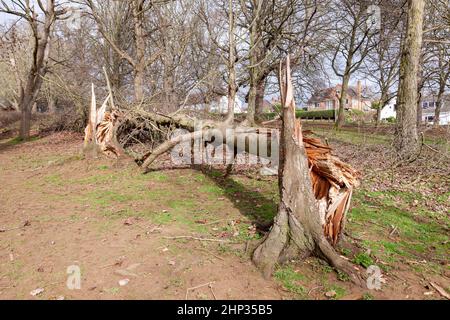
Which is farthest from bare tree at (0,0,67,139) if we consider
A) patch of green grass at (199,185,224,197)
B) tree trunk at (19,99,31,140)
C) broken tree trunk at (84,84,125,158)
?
patch of green grass at (199,185,224,197)

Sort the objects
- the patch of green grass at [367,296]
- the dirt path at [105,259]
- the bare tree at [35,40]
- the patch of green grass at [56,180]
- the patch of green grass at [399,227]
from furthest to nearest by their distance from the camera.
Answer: the bare tree at [35,40], the patch of green grass at [56,180], the patch of green grass at [399,227], the dirt path at [105,259], the patch of green grass at [367,296]

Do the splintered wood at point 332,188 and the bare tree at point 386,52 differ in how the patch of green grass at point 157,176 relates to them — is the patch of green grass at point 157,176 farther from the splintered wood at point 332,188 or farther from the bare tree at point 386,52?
the bare tree at point 386,52

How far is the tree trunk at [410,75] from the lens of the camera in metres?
8.75

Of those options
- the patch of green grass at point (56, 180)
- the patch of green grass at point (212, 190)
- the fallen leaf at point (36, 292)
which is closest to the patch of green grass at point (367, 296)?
the fallen leaf at point (36, 292)

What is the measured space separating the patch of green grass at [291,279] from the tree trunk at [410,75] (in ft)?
22.7

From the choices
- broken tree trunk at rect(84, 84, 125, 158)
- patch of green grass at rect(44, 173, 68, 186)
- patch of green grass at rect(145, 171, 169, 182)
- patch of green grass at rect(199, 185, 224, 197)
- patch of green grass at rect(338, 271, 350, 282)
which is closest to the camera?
patch of green grass at rect(338, 271, 350, 282)

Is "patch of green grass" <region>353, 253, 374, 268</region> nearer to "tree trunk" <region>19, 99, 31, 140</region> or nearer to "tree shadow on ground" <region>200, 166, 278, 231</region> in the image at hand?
"tree shadow on ground" <region>200, 166, 278, 231</region>

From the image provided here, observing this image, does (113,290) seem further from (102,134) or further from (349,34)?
(349,34)

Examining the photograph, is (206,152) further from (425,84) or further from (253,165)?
(425,84)

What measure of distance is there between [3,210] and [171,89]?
12.0m

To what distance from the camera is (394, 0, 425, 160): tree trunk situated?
8.75 meters

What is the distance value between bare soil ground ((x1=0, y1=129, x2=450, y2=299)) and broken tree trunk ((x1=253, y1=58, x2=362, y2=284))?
16cm

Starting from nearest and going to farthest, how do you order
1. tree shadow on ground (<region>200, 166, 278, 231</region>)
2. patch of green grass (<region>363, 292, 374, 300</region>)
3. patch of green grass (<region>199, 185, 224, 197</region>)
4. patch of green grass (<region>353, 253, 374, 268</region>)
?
1. patch of green grass (<region>363, 292, 374, 300</region>)
2. patch of green grass (<region>353, 253, 374, 268</region>)
3. tree shadow on ground (<region>200, 166, 278, 231</region>)
4. patch of green grass (<region>199, 185, 224, 197</region>)
